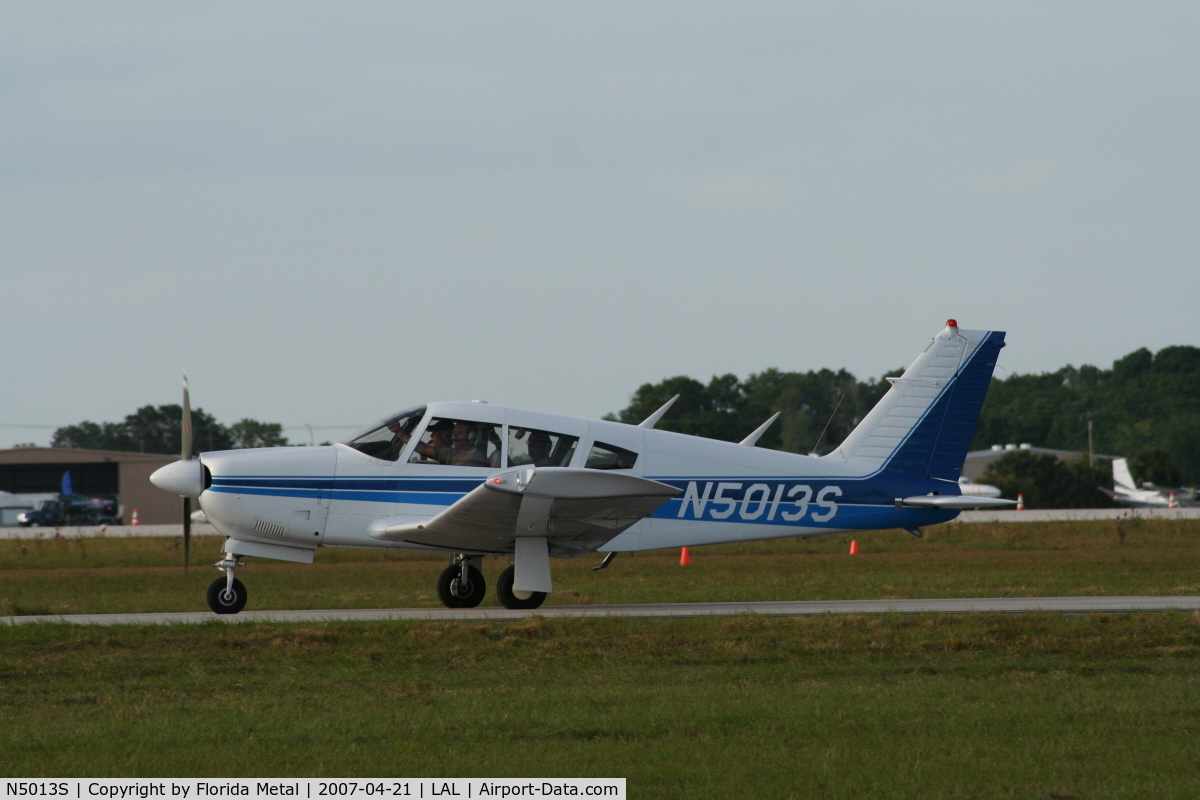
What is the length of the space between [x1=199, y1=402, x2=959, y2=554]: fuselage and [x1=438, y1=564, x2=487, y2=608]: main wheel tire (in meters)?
0.82

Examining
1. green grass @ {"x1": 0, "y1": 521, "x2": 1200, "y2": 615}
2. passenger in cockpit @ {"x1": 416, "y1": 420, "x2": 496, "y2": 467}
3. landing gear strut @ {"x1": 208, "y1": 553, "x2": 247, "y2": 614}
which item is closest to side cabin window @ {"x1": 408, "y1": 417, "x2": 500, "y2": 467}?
passenger in cockpit @ {"x1": 416, "y1": 420, "x2": 496, "y2": 467}

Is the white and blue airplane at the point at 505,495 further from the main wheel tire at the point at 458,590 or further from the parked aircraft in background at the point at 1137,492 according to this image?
the parked aircraft in background at the point at 1137,492

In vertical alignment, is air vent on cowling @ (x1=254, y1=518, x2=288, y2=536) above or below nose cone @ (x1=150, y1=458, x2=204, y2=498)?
below

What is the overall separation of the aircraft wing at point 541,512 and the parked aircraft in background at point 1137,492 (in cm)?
6205

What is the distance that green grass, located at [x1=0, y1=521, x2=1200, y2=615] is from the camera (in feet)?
50.1

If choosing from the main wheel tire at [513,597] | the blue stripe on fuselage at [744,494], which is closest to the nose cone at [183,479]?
the blue stripe on fuselage at [744,494]

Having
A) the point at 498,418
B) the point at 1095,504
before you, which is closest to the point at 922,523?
the point at 498,418

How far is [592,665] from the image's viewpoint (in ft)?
30.3

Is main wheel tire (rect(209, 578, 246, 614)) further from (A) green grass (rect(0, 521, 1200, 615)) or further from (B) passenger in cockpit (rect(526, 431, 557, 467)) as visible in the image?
(B) passenger in cockpit (rect(526, 431, 557, 467))

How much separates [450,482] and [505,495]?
1.28 meters

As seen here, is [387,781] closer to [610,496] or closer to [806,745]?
[806,745]

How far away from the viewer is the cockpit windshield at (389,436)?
12453 mm

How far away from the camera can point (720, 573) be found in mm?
20219

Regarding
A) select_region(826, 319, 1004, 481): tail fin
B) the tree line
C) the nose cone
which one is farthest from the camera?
the tree line
